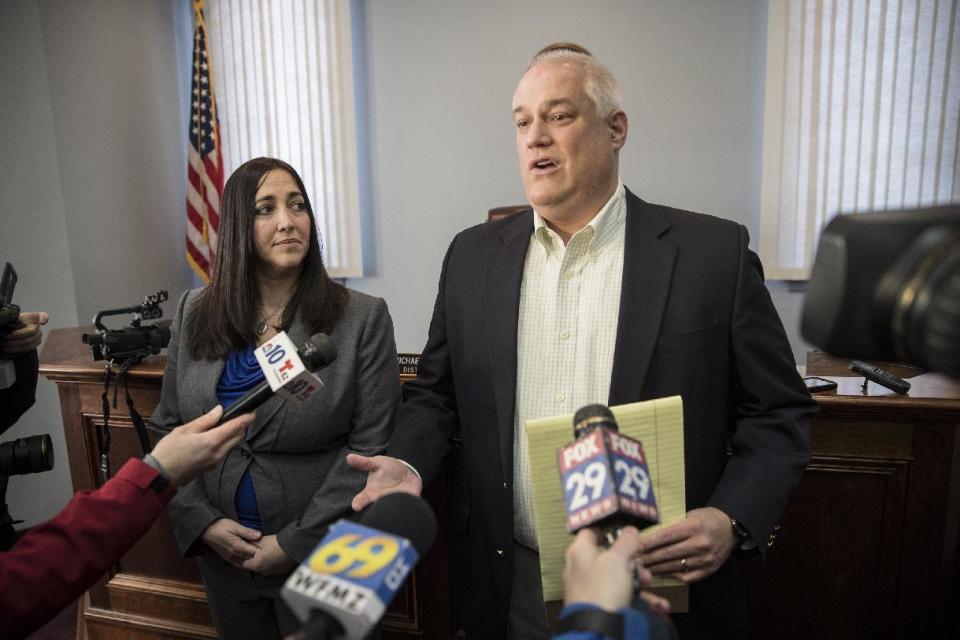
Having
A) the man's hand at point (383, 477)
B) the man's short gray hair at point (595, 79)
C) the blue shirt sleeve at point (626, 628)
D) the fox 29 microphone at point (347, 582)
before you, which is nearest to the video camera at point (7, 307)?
the man's hand at point (383, 477)

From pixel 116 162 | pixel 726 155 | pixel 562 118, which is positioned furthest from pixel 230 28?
pixel 562 118

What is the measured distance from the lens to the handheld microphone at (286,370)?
3.19ft

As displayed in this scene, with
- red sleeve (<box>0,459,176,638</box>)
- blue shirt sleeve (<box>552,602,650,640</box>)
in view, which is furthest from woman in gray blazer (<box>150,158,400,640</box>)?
blue shirt sleeve (<box>552,602,650,640</box>)

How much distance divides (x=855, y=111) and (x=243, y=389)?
Answer: 3.31 m

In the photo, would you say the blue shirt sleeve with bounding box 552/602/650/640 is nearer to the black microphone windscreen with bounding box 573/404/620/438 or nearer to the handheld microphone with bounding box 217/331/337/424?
the black microphone windscreen with bounding box 573/404/620/438

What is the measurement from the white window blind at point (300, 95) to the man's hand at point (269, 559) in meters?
2.71

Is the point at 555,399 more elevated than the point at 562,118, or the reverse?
the point at 562,118

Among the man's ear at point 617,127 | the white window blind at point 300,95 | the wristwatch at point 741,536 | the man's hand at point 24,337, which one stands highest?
the white window blind at point 300,95

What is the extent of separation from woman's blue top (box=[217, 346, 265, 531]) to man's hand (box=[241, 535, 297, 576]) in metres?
0.05

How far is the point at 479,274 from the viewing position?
128 centimetres

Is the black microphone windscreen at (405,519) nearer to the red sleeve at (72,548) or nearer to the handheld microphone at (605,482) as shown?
the handheld microphone at (605,482)

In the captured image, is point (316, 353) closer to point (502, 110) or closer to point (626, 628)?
point (626, 628)

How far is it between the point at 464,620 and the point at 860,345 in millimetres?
997

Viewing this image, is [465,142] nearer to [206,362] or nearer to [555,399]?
[206,362]
